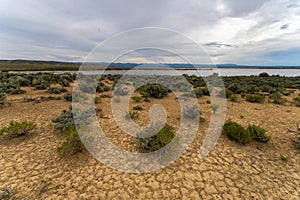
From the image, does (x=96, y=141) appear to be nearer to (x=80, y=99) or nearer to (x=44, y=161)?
(x=44, y=161)

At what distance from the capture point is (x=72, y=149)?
4.03m

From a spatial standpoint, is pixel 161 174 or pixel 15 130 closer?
pixel 161 174

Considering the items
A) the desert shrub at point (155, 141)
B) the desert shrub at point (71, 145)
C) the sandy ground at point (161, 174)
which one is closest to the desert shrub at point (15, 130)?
the sandy ground at point (161, 174)

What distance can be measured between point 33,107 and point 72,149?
5.13 meters

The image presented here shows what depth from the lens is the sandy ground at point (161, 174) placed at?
3.04 meters

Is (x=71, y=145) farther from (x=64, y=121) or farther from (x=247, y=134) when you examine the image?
(x=247, y=134)

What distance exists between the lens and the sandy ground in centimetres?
304

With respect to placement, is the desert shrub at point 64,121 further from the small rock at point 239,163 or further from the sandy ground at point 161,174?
the small rock at point 239,163

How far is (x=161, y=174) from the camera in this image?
138 inches

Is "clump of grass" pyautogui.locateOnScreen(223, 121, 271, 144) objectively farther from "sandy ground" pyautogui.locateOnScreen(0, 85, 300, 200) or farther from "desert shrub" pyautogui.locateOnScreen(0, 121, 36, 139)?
"desert shrub" pyautogui.locateOnScreen(0, 121, 36, 139)

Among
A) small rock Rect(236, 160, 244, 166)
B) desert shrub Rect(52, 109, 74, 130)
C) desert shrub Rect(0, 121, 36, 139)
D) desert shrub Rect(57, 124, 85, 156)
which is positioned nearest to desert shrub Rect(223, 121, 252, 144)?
small rock Rect(236, 160, 244, 166)

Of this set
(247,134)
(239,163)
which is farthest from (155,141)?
(247,134)

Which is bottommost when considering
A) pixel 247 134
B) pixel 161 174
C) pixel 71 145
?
pixel 161 174

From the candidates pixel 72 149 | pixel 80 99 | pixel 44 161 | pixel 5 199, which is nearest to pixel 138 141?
pixel 72 149
